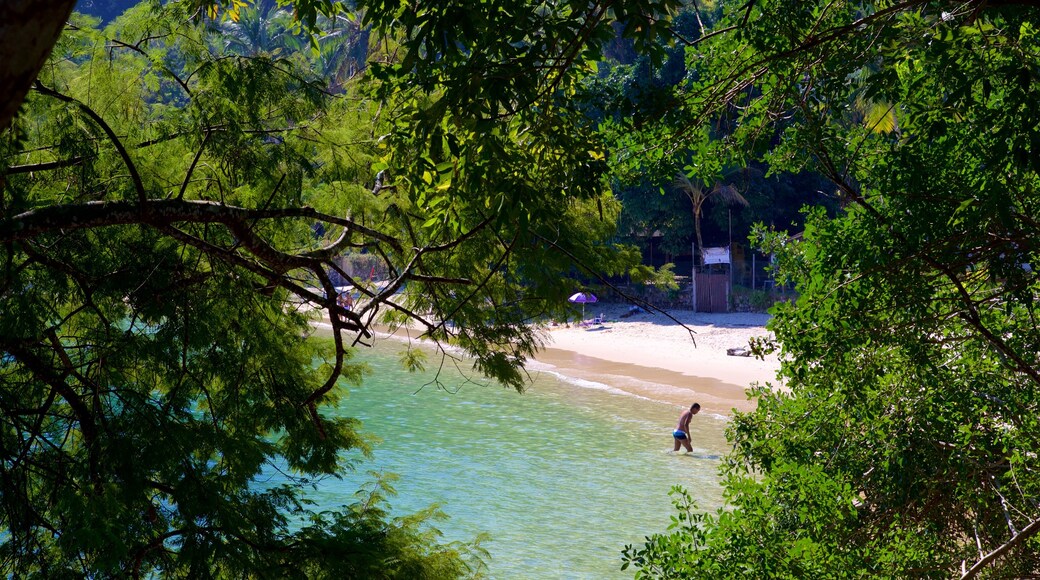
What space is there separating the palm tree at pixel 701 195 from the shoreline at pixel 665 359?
10.1ft

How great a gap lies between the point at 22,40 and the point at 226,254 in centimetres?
228

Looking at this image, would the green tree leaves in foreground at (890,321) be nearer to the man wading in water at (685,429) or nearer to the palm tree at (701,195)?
the man wading in water at (685,429)

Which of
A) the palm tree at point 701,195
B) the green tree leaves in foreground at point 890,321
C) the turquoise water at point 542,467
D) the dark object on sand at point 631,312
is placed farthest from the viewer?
the dark object on sand at point 631,312

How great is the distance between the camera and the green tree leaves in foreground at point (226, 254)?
3.54 m

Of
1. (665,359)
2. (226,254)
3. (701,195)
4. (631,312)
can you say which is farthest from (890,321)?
(631,312)

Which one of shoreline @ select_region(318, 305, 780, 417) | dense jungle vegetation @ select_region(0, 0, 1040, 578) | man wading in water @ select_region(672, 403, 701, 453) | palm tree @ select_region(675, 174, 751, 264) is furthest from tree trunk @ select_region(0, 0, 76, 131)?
palm tree @ select_region(675, 174, 751, 264)

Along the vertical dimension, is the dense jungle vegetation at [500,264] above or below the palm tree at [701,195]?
below

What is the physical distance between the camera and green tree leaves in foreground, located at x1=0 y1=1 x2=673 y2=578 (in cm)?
354

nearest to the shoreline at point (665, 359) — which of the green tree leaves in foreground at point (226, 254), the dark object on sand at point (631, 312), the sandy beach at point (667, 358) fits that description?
the sandy beach at point (667, 358)

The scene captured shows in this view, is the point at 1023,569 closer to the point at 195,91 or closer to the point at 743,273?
the point at 195,91

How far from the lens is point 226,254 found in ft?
11.7

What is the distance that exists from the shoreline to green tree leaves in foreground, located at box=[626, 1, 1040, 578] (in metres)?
15.5

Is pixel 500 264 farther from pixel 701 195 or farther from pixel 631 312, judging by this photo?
pixel 631 312

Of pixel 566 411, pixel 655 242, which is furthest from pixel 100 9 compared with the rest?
pixel 566 411
